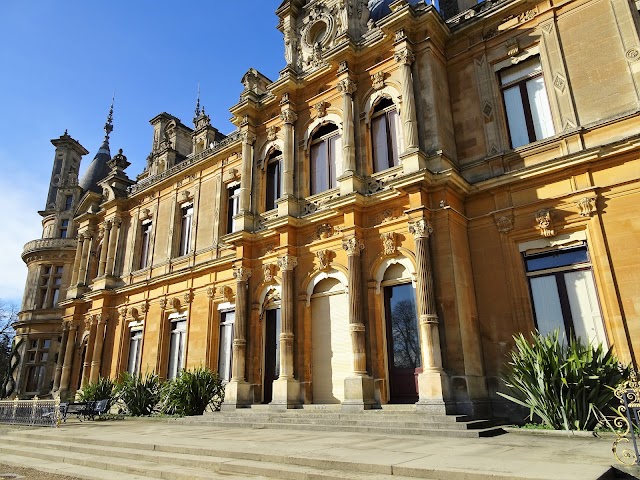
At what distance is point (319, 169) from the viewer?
1398cm

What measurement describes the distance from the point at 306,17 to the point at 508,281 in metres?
11.2

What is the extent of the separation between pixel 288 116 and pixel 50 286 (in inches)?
871

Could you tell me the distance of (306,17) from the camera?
15.5 metres

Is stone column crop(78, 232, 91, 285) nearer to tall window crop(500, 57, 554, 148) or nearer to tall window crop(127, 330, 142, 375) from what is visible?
tall window crop(127, 330, 142, 375)

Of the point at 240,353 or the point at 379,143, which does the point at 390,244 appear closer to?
the point at 379,143

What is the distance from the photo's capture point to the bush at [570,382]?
7422 millimetres

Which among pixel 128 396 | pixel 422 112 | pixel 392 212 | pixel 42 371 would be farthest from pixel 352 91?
pixel 42 371

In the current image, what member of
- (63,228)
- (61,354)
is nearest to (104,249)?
(61,354)

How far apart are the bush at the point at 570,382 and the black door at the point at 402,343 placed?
2962 mm

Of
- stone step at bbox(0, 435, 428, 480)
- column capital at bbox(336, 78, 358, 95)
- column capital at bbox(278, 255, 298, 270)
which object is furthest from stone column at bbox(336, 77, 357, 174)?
stone step at bbox(0, 435, 428, 480)

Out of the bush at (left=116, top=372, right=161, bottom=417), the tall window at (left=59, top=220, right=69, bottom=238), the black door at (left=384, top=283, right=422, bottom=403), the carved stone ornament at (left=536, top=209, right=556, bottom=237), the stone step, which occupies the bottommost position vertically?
the stone step

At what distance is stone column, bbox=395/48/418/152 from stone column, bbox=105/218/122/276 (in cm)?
1671

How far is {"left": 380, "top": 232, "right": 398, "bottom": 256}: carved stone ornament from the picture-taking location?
11.1 m

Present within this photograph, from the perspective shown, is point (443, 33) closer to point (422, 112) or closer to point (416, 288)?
point (422, 112)
